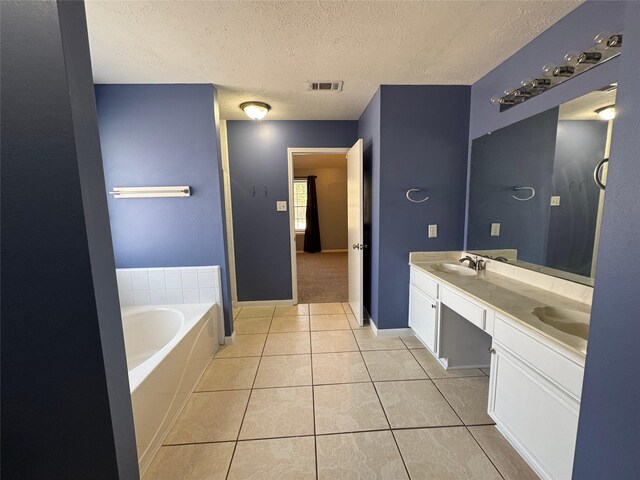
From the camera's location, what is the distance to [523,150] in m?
1.87

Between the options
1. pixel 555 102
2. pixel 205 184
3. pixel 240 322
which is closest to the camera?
pixel 555 102

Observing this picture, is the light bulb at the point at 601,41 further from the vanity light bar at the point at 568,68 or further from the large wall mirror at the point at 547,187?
the large wall mirror at the point at 547,187

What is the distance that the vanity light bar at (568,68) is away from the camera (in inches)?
48.0

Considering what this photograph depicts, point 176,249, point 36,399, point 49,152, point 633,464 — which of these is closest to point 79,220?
point 49,152

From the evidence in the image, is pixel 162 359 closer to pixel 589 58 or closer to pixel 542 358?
pixel 542 358

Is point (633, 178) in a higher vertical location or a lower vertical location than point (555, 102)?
lower

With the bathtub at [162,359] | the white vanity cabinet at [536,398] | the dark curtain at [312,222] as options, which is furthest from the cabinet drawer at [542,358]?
the dark curtain at [312,222]

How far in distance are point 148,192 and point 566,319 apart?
10.1 feet

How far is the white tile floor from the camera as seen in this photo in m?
1.31

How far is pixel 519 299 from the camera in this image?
1.52 meters

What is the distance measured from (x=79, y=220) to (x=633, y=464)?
5.30 ft

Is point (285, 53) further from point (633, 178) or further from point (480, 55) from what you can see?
point (633, 178)

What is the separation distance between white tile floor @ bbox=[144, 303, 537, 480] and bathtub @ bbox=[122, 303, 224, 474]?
0.33 ft

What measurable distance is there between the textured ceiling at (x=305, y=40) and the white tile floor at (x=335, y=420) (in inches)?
93.8
